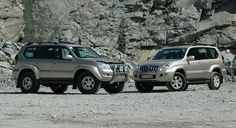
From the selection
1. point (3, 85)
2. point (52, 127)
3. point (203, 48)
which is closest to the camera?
point (52, 127)

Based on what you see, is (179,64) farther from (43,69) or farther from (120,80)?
(43,69)

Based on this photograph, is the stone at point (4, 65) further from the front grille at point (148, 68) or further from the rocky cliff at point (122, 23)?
the front grille at point (148, 68)

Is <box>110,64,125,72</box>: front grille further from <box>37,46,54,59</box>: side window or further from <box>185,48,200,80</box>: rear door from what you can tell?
<box>185,48,200,80</box>: rear door

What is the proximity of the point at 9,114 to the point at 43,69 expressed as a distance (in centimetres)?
848

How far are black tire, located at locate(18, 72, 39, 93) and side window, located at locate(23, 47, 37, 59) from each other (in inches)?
27.8

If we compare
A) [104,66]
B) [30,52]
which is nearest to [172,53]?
[104,66]

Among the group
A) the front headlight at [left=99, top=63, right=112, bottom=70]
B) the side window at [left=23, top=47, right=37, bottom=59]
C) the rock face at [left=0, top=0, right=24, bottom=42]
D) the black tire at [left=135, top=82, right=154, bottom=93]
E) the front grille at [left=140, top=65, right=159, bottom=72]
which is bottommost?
the black tire at [left=135, top=82, right=154, bottom=93]

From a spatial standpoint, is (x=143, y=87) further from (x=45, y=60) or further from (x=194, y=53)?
(x=45, y=60)

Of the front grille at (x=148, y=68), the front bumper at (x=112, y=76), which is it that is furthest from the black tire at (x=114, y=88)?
the front grille at (x=148, y=68)

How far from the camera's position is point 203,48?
2338 centimetres

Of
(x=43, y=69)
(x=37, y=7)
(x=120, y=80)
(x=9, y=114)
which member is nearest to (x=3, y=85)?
(x=43, y=69)

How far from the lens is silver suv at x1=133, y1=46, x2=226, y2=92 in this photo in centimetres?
2145

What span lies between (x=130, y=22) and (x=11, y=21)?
28.2 ft

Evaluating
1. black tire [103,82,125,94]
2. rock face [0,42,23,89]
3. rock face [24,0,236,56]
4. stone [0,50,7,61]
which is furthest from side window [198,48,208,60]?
rock face [24,0,236,56]
